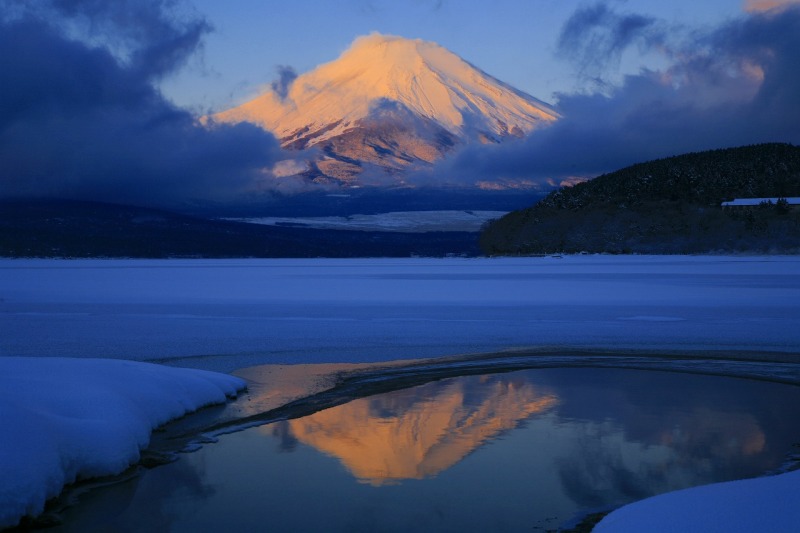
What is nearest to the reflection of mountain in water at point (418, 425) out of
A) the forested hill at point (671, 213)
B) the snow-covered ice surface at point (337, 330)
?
the snow-covered ice surface at point (337, 330)

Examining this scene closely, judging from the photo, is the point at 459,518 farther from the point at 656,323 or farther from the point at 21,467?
the point at 656,323

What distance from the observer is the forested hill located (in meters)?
101

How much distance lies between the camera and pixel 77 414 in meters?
8.24

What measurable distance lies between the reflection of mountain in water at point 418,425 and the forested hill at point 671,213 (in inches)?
3549

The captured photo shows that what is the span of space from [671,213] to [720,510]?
110 meters

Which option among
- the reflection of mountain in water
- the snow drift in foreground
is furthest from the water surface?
the snow drift in foreground

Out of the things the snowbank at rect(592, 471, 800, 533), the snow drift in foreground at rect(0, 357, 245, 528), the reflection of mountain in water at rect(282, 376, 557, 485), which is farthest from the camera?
the reflection of mountain in water at rect(282, 376, 557, 485)

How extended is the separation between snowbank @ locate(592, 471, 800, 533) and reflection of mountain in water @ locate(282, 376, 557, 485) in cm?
205

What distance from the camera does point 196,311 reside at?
24.1 meters

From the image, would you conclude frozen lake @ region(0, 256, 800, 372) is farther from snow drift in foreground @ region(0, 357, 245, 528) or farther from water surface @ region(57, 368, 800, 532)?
water surface @ region(57, 368, 800, 532)

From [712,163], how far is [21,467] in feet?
448

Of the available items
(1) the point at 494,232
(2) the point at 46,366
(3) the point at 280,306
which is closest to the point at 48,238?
(1) the point at 494,232

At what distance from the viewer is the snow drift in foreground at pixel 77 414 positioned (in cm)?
661

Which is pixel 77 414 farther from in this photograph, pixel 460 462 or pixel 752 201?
pixel 752 201
